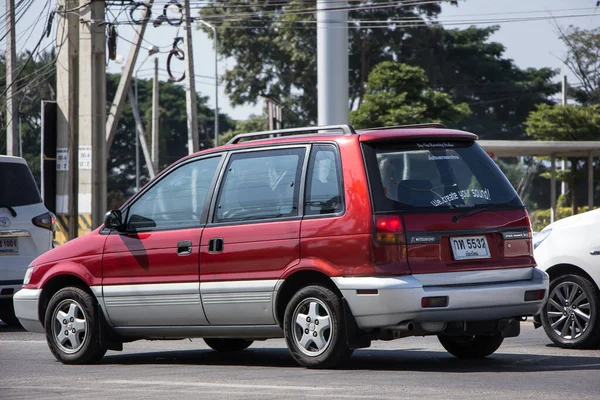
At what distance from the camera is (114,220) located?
9.66 metres

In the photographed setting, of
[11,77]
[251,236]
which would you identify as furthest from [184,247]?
[11,77]

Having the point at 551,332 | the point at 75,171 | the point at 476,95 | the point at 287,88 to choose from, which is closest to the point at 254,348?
the point at 551,332

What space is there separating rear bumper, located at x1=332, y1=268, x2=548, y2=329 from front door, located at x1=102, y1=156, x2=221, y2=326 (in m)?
1.46

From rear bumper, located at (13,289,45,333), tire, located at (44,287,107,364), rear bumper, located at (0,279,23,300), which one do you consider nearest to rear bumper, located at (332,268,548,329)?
tire, located at (44,287,107,364)

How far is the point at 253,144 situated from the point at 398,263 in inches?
68.9

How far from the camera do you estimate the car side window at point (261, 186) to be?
8.79 m

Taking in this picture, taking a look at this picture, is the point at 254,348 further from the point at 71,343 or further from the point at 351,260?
the point at 351,260

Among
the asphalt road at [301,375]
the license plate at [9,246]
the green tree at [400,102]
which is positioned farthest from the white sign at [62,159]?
the green tree at [400,102]

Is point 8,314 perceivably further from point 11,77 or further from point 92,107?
point 11,77

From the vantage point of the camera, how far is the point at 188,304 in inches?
359

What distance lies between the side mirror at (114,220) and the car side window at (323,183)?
1874 mm

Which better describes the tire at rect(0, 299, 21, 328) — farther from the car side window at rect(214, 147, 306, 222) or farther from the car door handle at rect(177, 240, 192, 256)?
the car side window at rect(214, 147, 306, 222)

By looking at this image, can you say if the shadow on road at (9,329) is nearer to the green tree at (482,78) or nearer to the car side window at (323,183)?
the car side window at (323,183)

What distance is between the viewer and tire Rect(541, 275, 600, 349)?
9.91m
